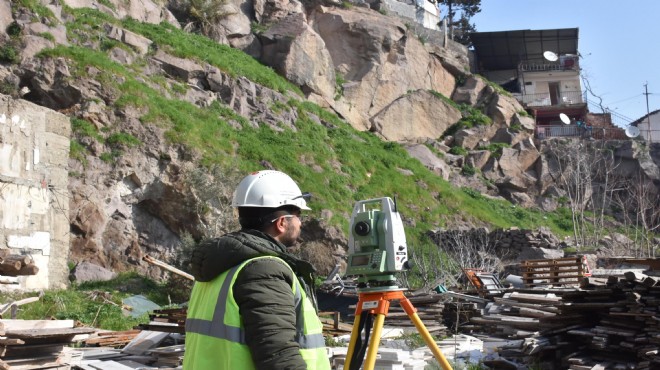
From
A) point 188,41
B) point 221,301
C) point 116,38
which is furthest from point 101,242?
point 221,301

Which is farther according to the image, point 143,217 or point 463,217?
point 463,217

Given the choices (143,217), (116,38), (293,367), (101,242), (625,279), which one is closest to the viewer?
(293,367)

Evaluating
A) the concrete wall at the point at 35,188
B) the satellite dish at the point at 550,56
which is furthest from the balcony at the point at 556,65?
the concrete wall at the point at 35,188

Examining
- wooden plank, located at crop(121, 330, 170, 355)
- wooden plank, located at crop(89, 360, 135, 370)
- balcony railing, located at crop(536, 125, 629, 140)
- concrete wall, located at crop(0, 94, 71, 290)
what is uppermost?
balcony railing, located at crop(536, 125, 629, 140)

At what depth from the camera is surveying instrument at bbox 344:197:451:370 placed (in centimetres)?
544

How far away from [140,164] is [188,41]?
964 centimetres

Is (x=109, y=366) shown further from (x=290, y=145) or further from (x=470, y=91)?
(x=470, y=91)

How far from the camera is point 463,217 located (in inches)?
1162

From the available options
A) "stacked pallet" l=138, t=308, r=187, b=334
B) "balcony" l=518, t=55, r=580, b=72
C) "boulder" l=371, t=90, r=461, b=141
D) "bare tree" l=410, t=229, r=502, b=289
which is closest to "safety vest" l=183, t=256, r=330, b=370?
"stacked pallet" l=138, t=308, r=187, b=334

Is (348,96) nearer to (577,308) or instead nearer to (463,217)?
(463,217)

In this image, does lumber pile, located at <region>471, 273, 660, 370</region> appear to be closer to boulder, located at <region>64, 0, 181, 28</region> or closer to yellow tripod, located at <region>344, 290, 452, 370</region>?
yellow tripod, located at <region>344, 290, 452, 370</region>

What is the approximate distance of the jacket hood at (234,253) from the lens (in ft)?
10.2

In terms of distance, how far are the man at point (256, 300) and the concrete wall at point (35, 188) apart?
1262cm

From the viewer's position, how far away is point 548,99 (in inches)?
1961
